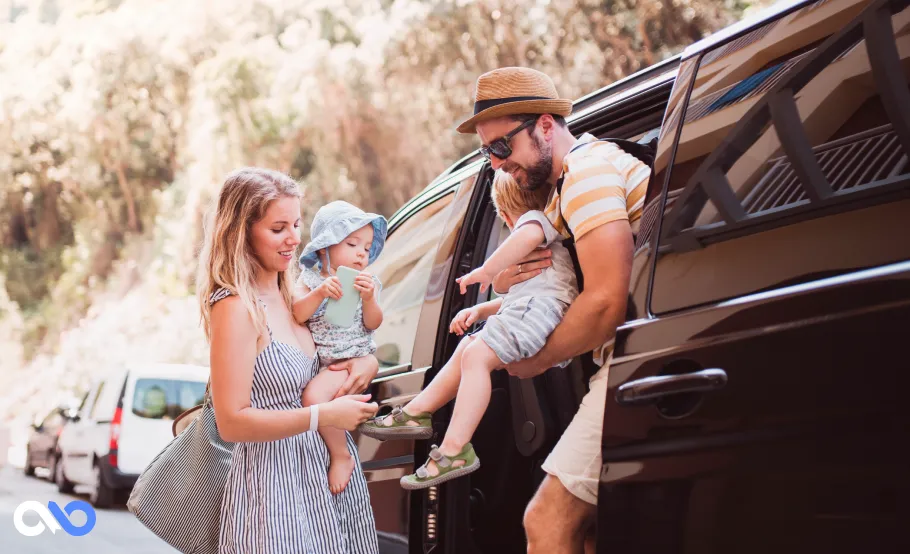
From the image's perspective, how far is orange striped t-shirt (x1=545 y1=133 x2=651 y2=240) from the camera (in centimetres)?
280

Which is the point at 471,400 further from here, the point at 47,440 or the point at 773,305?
the point at 47,440

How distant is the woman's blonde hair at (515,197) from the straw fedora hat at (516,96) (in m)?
0.24

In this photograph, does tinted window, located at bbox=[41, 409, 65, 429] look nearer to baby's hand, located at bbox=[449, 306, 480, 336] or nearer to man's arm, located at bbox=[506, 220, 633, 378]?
baby's hand, located at bbox=[449, 306, 480, 336]

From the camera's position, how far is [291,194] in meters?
3.13

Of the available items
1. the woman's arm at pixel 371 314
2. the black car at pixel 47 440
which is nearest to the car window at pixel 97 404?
the black car at pixel 47 440

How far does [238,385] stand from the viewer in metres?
2.88

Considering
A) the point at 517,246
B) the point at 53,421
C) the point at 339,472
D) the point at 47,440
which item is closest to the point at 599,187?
the point at 517,246

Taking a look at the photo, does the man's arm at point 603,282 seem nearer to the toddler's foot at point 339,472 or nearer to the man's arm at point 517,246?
the man's arm at point 517,246

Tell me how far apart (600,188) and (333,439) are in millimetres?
1094

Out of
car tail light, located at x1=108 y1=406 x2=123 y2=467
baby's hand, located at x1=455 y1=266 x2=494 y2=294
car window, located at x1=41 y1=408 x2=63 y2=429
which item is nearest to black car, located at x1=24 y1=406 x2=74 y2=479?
car window, located at x1=41 y1=408 x2=63 y2=429

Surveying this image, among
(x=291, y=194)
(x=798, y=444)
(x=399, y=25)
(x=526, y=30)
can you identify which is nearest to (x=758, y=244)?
(x=798, y=444)

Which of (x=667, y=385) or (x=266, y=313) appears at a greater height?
(x=266, y=313)

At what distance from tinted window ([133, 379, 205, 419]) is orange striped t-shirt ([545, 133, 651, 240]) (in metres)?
10.4

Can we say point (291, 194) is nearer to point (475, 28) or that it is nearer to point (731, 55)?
point (731, 55)
